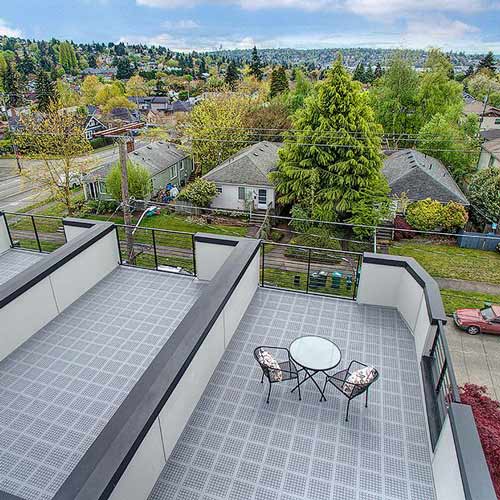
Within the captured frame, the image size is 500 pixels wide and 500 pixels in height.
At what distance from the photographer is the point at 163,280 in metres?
7.96

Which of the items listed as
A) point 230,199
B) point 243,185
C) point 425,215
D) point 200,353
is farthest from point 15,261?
point 425,215

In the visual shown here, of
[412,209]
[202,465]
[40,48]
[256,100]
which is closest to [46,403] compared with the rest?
[202,465]

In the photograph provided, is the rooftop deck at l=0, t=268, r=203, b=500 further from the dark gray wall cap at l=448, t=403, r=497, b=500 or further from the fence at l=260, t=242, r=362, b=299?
the fence at l=260, t=242, r=362, b=299

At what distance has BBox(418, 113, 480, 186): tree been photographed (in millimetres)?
30016

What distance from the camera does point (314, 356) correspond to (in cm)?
548

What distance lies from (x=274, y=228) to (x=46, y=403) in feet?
62.6

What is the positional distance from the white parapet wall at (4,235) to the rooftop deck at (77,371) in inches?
124

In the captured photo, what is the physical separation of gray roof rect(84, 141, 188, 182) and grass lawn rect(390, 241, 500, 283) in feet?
60.2

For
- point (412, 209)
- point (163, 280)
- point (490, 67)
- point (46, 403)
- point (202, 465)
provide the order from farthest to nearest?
1. point (490, 67)
2. point (412, 209)
3. point (163, 280)
4. point (46, 403)
5. point (202, 465)

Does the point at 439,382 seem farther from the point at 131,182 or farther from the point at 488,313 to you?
the point at 131,182

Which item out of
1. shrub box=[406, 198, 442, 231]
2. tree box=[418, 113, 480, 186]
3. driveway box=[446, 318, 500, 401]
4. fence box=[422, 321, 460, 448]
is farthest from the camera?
tree box=[418, 113, 480, 186]

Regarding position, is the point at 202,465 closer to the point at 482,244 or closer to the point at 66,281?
the point at 66,281

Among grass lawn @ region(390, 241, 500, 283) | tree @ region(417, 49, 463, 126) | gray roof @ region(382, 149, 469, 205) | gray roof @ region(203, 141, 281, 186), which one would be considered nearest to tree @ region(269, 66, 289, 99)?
tree @ region(417, 49, 463, 126)

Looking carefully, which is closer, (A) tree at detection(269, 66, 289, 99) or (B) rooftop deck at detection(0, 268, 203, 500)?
(B) rooftop deck at detection(0, 268, 203, 500)
